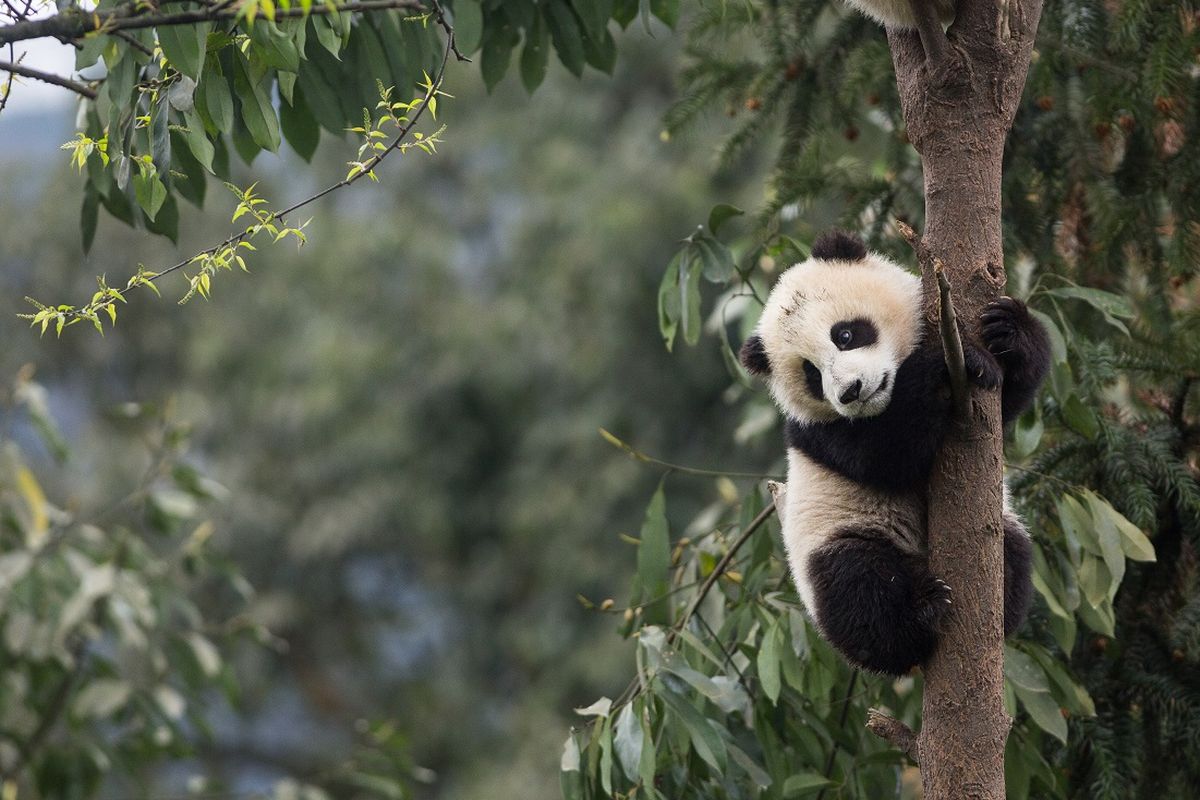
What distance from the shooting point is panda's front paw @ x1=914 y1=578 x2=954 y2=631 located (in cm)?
227

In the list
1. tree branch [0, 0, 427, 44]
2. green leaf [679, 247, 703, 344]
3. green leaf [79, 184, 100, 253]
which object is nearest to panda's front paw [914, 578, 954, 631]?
green leaf [679, 247, 703, 344]

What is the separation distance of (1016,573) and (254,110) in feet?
5.87

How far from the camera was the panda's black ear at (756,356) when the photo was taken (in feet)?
9.42

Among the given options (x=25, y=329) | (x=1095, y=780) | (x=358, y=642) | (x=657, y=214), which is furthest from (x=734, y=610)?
(x=25, y=329)

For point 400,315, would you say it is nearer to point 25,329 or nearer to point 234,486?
point 234,486

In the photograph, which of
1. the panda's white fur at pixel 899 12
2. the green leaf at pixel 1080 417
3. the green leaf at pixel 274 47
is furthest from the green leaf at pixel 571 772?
the panda's white fur at pixel 899 12

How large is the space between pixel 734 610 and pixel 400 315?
8891 mm

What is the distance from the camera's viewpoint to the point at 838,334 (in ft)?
8.73

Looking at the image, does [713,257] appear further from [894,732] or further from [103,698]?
[103,698]

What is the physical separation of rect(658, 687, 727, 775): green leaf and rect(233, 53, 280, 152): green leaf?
1391 millimetres

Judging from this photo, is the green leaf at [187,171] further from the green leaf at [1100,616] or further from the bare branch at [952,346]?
the green leaf at [1100,616]

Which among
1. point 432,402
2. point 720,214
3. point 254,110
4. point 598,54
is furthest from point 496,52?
point 432,402

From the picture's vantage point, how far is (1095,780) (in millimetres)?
2967

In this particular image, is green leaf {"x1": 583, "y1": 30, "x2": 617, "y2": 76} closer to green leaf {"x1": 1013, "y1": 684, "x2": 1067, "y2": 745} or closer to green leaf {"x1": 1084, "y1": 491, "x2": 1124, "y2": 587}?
green leaf {"x1": 1084, "y1": 491, "x2": 1124, "y2": 587}
